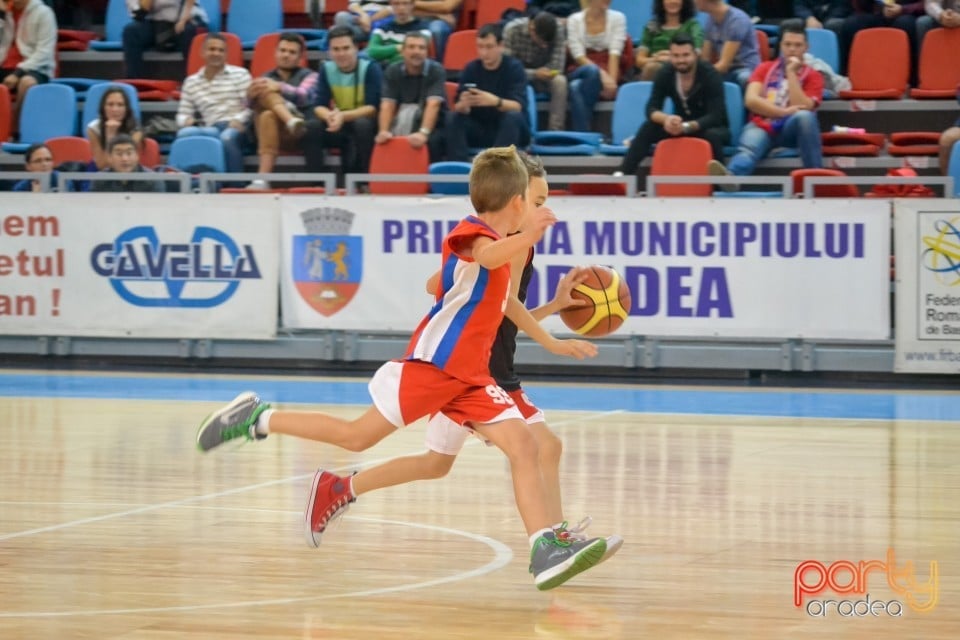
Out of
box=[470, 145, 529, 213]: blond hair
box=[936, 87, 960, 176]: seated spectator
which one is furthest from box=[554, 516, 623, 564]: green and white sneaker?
box=[936, 87, 960, 176]: seated spectator

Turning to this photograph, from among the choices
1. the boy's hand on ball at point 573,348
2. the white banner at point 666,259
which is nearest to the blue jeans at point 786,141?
the white banner at point 666,259

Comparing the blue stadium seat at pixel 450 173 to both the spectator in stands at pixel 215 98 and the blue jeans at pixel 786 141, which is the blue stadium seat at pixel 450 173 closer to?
the blue jeans at pixel 786 141

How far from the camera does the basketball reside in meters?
Result: 6.59

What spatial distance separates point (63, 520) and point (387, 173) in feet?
25.6

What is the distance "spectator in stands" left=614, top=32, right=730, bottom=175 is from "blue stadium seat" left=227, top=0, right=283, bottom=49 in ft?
19.4

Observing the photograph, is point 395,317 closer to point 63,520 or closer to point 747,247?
point 747,247

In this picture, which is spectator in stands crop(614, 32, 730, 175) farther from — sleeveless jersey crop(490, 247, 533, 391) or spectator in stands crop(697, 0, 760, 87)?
sleeveless jersey crop(490, 247, 533, 391)

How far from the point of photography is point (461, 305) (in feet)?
19.3

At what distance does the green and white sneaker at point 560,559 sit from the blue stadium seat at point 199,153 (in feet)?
34.3

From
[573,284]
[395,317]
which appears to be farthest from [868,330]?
[573,284]

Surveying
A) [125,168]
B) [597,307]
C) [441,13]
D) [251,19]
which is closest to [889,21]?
[441,13]

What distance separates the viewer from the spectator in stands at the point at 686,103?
1418 cm

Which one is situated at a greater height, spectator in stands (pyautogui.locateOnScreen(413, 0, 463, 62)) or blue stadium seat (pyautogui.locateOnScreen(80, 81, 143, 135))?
spectator in stands (pyautogui.locateOnScreen(413, 0, 463, 62))

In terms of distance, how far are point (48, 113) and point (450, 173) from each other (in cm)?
555
